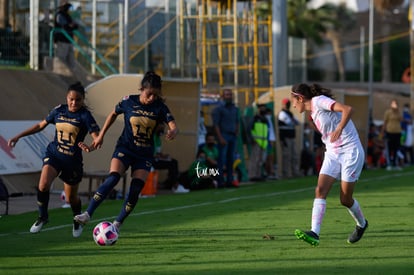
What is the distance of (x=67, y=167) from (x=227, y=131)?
1060cm

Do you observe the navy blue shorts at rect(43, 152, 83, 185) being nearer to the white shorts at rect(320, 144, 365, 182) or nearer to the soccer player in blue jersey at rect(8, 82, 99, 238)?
the soccer player in blue jersey at rect(8, 82, 99, 238)

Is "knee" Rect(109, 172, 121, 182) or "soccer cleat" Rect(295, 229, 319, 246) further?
"knee" Rect(109, 172, 121, 182)

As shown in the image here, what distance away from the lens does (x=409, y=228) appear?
1370cm

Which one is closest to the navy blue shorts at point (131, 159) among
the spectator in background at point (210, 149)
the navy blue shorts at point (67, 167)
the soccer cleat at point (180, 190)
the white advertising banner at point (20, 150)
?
the navy blue shorts at point (67, 167)

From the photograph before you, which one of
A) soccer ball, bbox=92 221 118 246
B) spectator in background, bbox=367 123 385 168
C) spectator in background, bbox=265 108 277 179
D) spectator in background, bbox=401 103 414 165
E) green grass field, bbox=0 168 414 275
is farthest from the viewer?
spectator in background, bbox=401 103 414 165

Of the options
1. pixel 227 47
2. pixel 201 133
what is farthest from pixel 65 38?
pixel 227 47

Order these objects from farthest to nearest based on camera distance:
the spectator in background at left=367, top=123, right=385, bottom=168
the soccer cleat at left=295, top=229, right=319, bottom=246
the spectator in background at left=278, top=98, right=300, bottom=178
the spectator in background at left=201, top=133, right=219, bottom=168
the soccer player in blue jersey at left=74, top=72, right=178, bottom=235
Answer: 1. the spectator in background at left=367, top=123, right=385, bottom=168
2. the spectator in background at left=278, top=98, right=300, bottom=178
3. the spectator in background at left=201, top=133, right=219, bottom=168
4. the soccer player in blue jersey at left=74, top=72, right=178, bottom=235
5. the soccer cleat at left=295, top=229, right=319, bottom=246

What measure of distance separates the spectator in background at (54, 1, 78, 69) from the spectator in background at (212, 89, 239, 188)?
16.8ft

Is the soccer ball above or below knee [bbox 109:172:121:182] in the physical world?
below

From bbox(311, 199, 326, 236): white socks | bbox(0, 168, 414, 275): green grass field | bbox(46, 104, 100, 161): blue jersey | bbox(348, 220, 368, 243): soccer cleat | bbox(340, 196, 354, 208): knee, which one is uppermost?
bbox(46, 104, 100, 161): blue jersey

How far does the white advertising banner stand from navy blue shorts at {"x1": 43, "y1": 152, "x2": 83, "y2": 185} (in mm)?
7039

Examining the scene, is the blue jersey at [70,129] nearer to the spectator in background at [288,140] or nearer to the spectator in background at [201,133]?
the spectator in background at [201,133]

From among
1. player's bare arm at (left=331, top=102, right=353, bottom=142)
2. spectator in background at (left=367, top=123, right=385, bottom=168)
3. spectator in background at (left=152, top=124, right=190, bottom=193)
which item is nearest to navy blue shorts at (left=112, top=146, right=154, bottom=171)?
player's bare arm at (left=331, top=102, right=353, bottom=142)

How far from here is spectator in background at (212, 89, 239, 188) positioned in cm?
2336
